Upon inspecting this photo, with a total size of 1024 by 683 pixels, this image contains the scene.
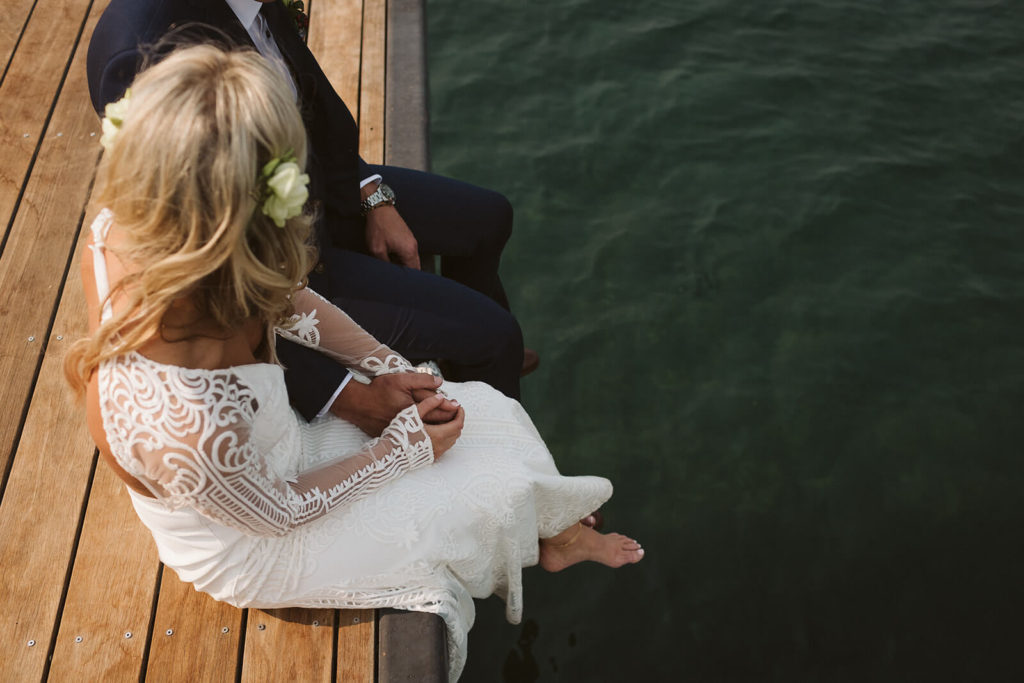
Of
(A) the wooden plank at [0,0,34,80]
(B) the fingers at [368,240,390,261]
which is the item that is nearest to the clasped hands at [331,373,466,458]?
(B) the fingers at [368,240,390,261]

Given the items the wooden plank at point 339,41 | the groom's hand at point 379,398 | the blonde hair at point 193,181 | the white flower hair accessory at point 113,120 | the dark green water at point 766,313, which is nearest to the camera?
the blonde hair at point 193,181

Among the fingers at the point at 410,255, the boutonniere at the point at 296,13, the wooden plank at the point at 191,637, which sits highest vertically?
the boutonniere at the point at 296,13

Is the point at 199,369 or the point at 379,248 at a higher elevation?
the point at 199,369

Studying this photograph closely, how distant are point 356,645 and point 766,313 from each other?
8.86 feet

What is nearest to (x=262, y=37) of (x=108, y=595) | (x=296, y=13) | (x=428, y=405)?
(x=296, y=13)

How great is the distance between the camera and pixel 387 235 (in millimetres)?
2852

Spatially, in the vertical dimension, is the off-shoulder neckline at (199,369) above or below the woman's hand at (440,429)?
above

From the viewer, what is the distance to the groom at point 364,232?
7.32 ft

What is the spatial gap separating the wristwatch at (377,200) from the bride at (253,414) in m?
0.59

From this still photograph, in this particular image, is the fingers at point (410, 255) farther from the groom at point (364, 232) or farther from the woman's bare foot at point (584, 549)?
the woman's bare foot at point (584, 549)

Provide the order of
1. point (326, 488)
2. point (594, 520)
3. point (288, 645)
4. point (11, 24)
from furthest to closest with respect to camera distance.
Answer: point (11, 24)
point (594, 520)
point (288, 645)
point (326, 488)

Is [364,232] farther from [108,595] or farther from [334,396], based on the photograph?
[108,595]

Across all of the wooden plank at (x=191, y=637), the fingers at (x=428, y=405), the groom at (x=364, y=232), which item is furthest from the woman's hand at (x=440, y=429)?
the wooden plank at (x=191, y=637)

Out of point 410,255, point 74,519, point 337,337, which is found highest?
point 337,337
